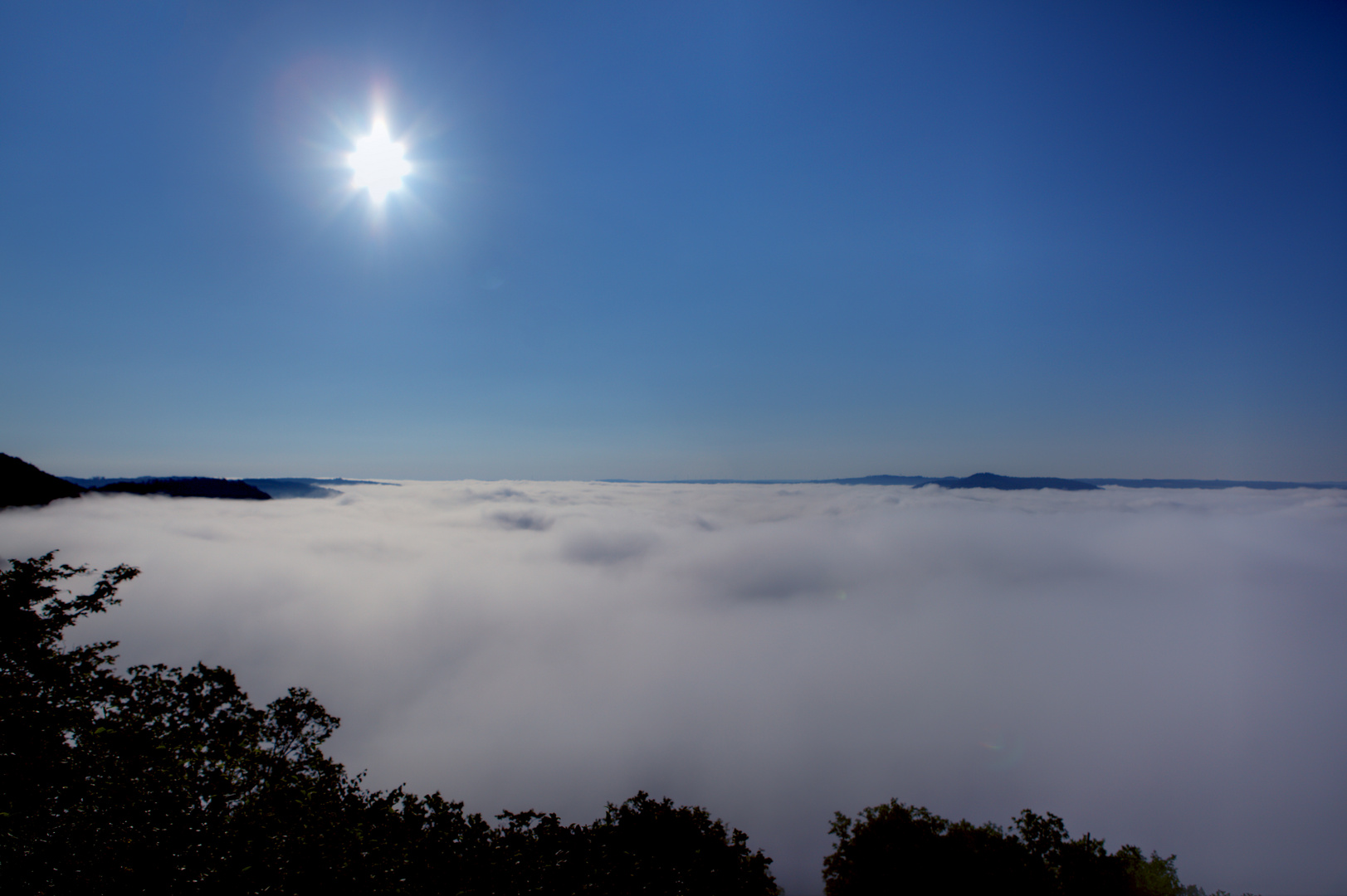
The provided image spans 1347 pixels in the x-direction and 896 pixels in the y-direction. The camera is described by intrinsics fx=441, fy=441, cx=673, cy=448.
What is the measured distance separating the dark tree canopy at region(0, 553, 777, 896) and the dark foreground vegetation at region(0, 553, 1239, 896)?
45mm

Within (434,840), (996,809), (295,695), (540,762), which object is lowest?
(996,809)

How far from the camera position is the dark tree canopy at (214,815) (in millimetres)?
10102

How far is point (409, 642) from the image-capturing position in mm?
93562

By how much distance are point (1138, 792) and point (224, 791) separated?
114 meters

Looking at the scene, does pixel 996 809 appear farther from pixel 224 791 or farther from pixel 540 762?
pixel 224 791

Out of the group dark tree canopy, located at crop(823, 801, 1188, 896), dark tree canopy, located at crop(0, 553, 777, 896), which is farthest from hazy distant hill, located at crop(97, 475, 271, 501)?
dark tree canopy, located at crop(823, 801, 1188, 896)

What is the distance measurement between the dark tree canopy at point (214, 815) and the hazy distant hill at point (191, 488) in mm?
170195

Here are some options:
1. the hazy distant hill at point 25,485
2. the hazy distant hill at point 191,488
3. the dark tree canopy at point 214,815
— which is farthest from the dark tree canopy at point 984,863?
the hazy distant hill at point 191,488

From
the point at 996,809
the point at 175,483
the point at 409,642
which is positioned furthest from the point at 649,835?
the point at 175,483

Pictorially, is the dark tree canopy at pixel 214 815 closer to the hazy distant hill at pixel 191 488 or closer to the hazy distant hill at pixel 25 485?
the hazy distant hill at pixel 25 485

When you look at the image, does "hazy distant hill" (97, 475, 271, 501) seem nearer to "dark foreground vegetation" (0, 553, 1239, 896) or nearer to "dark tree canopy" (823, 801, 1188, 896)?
"dark foreground vegetation" (0, 553, 1239, 896)

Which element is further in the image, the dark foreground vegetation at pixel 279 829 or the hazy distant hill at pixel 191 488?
the hazy distant hill at pixel 191 488

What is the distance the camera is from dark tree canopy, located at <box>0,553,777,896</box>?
1010cm

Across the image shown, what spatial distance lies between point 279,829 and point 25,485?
409ft
